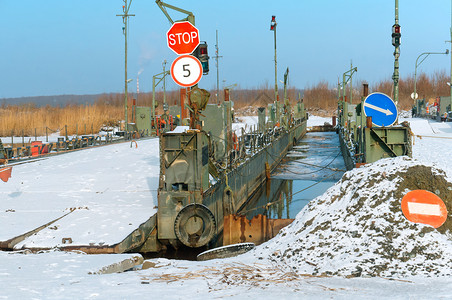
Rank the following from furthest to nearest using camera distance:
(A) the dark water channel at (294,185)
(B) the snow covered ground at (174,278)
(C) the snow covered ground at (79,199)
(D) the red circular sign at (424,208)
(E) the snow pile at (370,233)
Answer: (A) the dark water channel at (294,185) < (C) the snow covered ground at (79,199) < (D) the red circular sign at (424,208) < (E) the snow pile at (370,233) < (B) the snow covered ground at (174,278)

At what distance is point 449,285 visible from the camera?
6148 mm

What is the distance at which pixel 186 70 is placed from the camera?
497 inches

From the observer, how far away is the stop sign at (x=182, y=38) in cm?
1280

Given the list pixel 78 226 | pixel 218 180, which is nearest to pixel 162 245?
pixel 78 226

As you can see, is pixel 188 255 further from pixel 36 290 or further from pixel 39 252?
pixel 36 290

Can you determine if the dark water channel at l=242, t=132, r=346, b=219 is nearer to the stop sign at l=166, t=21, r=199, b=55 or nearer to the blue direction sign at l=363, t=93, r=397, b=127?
the blue direction sign at l=363, t=93, r=397, b=127

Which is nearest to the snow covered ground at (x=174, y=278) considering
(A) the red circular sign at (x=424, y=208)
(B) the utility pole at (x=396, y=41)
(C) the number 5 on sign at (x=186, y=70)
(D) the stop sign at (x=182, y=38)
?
(A) the red circular sign at (x=424, y=208)

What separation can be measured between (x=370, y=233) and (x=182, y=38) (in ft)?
25.8

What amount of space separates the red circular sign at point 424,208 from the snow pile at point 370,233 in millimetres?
94

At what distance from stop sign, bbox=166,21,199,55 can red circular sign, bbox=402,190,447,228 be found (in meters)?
7.24

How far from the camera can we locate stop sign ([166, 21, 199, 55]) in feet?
42.0

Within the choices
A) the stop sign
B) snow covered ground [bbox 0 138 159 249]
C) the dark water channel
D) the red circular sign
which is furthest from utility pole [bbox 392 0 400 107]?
the red circular sign

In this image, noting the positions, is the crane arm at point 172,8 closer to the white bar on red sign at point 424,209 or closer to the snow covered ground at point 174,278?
the snow covered ground at point 174,278

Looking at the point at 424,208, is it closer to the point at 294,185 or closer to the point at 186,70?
the point at 186,70
